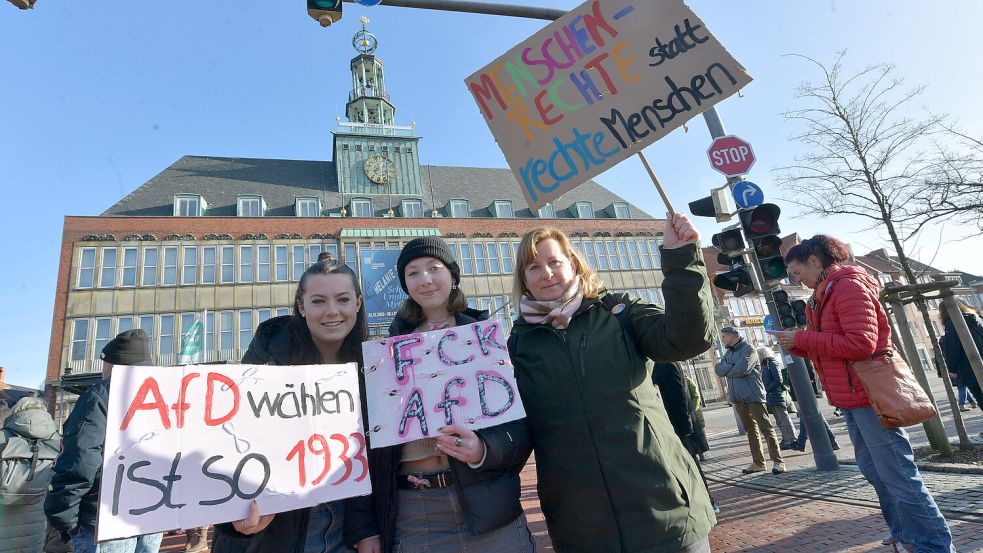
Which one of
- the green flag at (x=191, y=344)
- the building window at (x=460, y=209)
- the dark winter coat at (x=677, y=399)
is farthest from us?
the building window at (x=460, y=209)

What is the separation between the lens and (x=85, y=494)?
3.41m

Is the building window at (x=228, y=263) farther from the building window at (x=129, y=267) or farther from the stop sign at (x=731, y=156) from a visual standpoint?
the stop sign at (x=731, y=156)

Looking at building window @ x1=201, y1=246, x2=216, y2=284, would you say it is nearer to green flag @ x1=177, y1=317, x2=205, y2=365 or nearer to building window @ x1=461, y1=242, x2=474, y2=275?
green flag @ x1=177, y1=317, x2=205, y2=365

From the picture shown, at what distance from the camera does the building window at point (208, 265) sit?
85.7 feet

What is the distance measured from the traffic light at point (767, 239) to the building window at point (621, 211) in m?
30.7

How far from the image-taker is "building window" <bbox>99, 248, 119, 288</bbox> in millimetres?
24625

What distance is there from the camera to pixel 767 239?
6043 millimetres

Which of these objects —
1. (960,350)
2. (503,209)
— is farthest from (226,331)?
(960,350)

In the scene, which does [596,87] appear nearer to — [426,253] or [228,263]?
[426,253]

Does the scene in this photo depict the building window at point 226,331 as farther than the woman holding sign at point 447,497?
Yes

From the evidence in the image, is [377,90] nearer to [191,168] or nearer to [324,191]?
[324,191]

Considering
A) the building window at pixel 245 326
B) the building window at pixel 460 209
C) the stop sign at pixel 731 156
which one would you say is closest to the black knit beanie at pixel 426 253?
the stop sign at pixel 731 156

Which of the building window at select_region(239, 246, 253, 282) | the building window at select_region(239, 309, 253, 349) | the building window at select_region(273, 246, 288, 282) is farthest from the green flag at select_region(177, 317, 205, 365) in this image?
the building window at select_region(273, 246, 288, 282)

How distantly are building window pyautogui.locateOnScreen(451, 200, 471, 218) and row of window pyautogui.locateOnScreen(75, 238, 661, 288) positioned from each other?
2450 millimetres
